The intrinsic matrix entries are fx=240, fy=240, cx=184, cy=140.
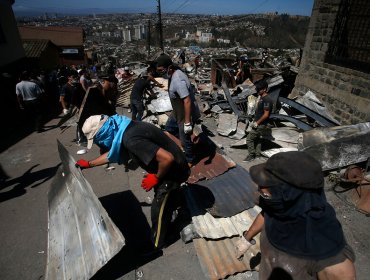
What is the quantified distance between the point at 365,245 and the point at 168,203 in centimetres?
270

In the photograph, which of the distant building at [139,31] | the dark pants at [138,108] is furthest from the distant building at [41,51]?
the distant building at [139,31]

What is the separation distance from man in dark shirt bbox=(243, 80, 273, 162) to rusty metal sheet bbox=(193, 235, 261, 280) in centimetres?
245

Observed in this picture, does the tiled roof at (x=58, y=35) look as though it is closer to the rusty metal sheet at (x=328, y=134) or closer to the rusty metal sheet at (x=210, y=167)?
the rusty metal sheet at (x=210, y=167)

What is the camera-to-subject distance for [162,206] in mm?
Answer: 2869

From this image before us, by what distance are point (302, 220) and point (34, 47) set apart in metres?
25.5

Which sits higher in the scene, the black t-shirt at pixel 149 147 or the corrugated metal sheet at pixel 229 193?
the black t-shirt at pixel 149 147

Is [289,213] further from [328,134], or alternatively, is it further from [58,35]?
[58,35]

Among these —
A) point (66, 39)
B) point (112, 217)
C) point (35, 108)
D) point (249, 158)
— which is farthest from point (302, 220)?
point (66, 39)

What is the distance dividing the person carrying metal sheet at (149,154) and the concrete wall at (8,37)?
40.3 feet

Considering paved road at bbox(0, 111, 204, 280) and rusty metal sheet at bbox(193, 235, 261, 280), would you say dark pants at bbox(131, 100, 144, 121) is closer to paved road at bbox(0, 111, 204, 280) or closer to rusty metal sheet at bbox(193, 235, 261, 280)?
paved road at bbox(0, 111, 204, 280)

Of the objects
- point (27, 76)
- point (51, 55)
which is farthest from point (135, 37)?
point (27, 76)

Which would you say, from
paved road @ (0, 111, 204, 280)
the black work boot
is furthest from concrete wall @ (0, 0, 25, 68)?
the black work boot

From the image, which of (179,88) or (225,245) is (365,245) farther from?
(179,88)

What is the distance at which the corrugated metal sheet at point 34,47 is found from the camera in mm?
20103
